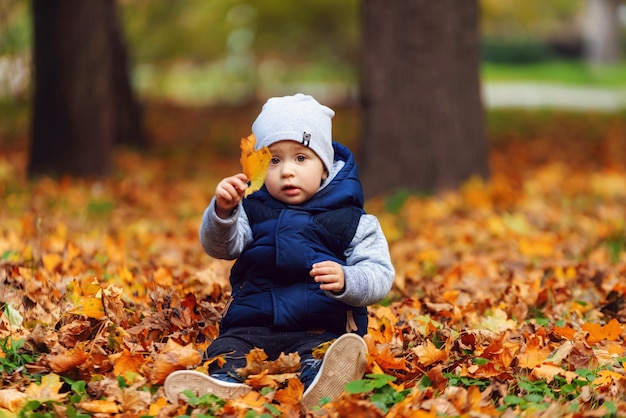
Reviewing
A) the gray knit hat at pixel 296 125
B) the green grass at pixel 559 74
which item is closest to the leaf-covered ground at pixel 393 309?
the gray knit hat at pixel 296 125

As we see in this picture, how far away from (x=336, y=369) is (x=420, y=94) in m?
5.10

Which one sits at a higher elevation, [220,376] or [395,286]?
[220,376]

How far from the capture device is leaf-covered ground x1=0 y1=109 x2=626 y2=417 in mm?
3232

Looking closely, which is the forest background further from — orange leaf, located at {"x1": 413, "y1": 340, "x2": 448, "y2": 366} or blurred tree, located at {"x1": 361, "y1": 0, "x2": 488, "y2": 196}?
blurred tree, located at {"x1": 361, "y1": 0, "x2": 488, "y2": 196}

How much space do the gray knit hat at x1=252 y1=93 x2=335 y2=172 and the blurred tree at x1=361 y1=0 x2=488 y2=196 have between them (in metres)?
4.54

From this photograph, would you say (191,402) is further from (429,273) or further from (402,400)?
(429,273)

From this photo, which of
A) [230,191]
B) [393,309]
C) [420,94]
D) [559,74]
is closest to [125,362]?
[230,191]

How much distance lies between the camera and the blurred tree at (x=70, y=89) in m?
8.65

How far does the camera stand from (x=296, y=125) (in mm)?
3477

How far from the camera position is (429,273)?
5.40m

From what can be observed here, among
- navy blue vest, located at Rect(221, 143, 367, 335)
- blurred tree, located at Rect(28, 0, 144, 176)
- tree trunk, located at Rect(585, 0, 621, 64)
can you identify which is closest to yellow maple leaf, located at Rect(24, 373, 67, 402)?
navy blue vest, located at Rect(221, 143, 367, 335)

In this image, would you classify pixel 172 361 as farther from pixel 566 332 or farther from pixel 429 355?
pixel 566 332

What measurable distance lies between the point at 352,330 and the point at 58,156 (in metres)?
5.93

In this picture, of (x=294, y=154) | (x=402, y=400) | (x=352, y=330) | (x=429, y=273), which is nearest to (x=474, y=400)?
(x=402, y=400)
